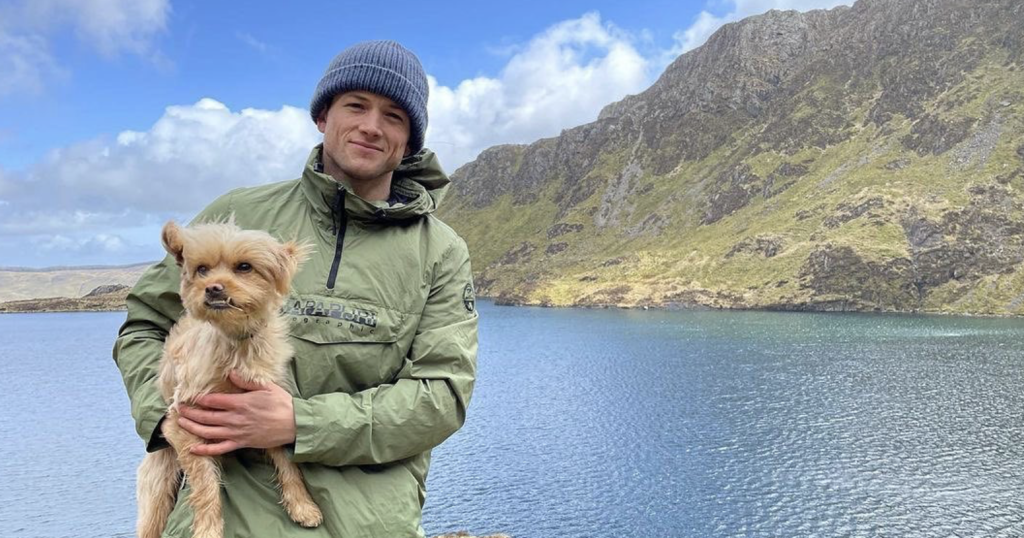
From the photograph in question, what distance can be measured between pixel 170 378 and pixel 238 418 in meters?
0.74

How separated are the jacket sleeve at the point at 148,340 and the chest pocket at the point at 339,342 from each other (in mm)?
874

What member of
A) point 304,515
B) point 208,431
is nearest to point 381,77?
point 208,431

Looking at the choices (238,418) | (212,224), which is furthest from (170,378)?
(212,224)

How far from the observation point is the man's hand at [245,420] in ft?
12.5

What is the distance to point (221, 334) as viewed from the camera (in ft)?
14.0

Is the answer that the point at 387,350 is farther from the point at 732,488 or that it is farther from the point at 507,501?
the point at 732,488

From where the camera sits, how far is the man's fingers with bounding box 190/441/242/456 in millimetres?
3885

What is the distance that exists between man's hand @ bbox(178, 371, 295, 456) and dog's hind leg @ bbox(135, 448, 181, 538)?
742mm

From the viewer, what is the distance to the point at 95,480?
5047 cm

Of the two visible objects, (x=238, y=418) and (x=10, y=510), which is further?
(x=10, y=510)

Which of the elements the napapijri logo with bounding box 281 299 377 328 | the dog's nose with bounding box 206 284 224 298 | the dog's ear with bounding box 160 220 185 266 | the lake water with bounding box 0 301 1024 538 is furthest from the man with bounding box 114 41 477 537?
the lake water with bounding box 0 301 1024 538

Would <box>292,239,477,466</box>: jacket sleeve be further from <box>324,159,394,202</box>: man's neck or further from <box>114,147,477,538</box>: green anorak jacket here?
<box>324,159,394,202</box>: man's neck

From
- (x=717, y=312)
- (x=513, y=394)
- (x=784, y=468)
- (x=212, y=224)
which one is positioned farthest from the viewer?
(x=717, y=312)

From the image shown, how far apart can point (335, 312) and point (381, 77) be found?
1.66m
